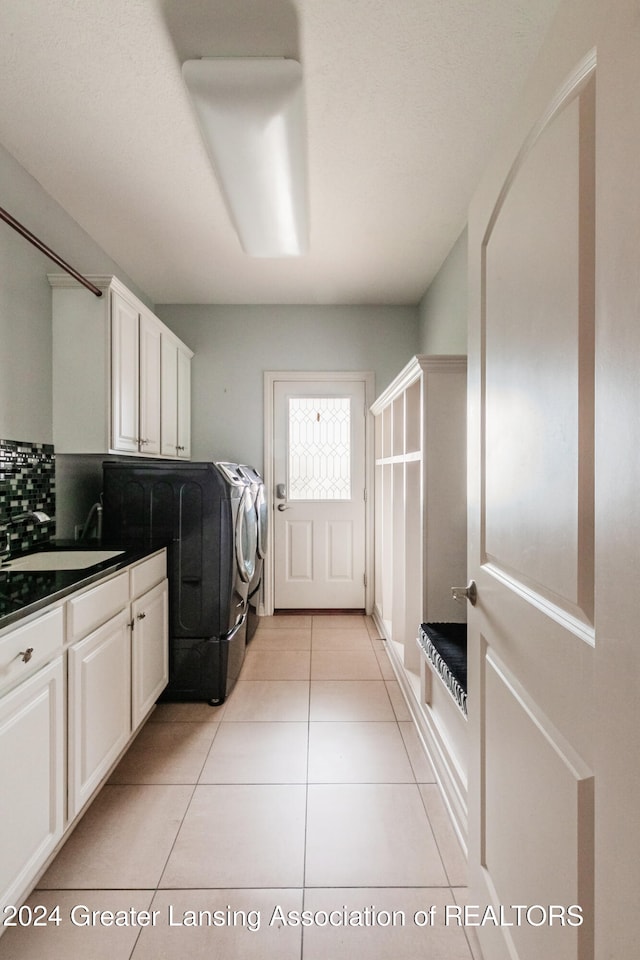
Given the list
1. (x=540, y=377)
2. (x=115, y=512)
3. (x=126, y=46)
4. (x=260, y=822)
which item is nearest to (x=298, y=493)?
(x=115, y=512)

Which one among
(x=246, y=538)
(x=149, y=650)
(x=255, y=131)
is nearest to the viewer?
(x=255, y=131)

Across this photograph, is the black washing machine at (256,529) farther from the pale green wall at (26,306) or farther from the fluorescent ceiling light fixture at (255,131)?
the fluorescent ceiling light fixture at (255,131)

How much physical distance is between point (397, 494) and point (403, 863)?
1797 mm

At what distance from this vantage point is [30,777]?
1206 mm

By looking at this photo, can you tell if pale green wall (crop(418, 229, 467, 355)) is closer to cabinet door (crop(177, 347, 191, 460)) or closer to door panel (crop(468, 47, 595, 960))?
door panel (crop(468, 47, 595, 960))

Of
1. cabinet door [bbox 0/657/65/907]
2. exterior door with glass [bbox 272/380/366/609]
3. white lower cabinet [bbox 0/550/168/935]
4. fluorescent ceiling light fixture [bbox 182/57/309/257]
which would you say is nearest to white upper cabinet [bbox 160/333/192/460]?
exterior door with glass [bbox 272/380/366/609]

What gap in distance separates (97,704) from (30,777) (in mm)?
366

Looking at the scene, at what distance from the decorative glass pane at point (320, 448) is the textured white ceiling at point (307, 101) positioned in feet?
4.20

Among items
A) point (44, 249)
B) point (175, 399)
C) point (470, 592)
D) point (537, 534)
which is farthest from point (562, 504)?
point (175, 399)

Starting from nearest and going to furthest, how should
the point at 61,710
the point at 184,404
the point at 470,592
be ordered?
the point at 470,592 → the point at 61,710 → the point at 184,404

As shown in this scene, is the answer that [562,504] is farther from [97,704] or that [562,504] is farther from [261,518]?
[261,518]

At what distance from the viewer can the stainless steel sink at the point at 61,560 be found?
6.21 ft

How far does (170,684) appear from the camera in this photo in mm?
2410

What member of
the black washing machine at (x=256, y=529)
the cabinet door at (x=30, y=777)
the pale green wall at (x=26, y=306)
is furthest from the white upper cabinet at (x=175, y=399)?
the cabinet door at (x=30, y=777)
